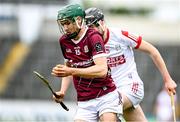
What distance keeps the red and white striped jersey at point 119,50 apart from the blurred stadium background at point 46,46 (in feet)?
27.9

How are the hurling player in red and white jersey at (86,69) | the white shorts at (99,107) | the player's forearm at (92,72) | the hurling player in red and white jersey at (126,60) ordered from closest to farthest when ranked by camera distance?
1. the player's forearm at (92,72)
2. the hurling player in red and white jersey at (86,69)
3. the white shorts at (99,107)
4. the hurling player in red and white jersey at (126,60)

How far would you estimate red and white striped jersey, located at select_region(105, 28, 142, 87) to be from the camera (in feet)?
37.7

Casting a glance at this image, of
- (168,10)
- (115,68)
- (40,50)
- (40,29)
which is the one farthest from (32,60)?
(115,68)

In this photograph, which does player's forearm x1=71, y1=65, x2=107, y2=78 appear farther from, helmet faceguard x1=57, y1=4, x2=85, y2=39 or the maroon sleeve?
helmet faceguard x1=57, y1=4, x2=85, y2=39

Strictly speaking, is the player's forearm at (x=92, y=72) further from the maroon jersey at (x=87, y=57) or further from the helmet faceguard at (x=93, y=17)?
the helmet faceguard at (x=93, y=17)

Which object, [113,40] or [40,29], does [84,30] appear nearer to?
[113,40]

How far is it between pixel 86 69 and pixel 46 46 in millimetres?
21312

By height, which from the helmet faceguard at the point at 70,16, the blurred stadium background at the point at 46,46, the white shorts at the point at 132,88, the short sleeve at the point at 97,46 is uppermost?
the helmet faceguard at the point at 70,16

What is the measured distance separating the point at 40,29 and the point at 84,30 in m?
24.9

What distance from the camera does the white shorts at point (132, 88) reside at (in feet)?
38.7

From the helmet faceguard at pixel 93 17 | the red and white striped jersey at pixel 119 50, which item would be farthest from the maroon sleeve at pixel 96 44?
the red and white striped jersey at pixel 119 50

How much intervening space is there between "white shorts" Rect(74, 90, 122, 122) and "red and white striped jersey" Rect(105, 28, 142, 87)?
792mm

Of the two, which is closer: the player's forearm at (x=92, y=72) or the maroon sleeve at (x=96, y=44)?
the player's forearm at (x=92, y=72)

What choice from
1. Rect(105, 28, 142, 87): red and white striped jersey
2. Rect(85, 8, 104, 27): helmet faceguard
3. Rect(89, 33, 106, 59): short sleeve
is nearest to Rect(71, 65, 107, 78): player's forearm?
Rect(89, 33, 106, 59): short sleeve
